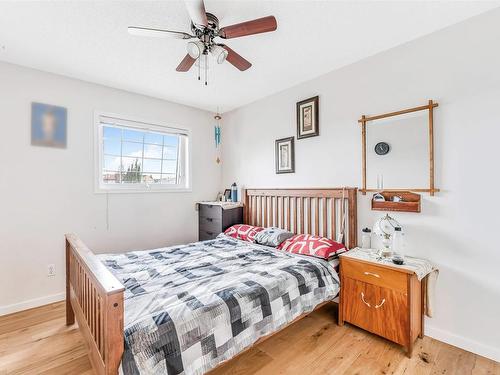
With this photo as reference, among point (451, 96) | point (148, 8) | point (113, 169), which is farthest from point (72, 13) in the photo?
point (451, 96)

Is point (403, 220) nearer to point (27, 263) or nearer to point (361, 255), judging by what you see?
point (361, 255)

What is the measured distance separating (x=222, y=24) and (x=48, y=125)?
215 centimetres

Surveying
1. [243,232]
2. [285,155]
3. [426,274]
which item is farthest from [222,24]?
[426,274]

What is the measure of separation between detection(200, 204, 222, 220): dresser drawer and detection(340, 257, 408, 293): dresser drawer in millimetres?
1813

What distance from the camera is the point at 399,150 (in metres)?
2.27

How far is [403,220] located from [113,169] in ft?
10.8

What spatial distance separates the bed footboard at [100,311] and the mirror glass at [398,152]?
2248mm

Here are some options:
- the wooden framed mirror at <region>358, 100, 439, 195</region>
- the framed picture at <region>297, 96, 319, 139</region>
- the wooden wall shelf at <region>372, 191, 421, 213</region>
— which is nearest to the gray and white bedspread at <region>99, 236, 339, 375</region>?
the wooden wall shelf at <region>372, 191, 421, 213</region>

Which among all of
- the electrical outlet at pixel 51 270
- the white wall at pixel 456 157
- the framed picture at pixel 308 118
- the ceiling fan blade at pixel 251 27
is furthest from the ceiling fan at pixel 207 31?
the electrical outlet at pixel 51 270

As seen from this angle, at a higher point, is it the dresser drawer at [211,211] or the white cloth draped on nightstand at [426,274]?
the dresser drawer at [211,211]

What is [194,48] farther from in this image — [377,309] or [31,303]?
[31,303]

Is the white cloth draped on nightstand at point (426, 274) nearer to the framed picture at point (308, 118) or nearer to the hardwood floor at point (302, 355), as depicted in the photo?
the hardwood floor at point (302, 355)

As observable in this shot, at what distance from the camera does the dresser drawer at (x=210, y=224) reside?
11.6 ft

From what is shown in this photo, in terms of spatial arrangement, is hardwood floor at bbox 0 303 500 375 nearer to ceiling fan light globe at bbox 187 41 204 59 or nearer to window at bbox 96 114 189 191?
window at bbox 96 114 189 191
